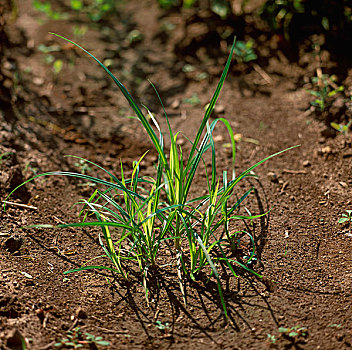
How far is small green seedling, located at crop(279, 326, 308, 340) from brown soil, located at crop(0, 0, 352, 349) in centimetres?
3

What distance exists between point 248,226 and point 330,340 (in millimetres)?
649

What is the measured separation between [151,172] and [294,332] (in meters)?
1.23

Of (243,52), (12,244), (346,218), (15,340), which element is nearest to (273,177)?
(346,218)

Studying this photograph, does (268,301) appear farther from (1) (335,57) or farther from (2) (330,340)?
(1) (335,57)

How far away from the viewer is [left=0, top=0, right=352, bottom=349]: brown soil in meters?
1.65

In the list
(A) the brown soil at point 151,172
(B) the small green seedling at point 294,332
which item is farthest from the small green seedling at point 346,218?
(B) the small green seedling at point 294,332

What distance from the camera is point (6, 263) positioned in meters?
1.81

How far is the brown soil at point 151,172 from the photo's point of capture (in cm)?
165

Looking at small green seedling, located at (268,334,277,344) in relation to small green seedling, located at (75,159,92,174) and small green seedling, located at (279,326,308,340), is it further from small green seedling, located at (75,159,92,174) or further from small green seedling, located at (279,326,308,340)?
small green seedling, located at (75,159,92,174)

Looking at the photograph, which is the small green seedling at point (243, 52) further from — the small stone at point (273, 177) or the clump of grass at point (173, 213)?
the clump of grass at point (173, 213)

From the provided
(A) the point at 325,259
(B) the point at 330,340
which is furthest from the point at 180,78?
(B) the point at 330,340

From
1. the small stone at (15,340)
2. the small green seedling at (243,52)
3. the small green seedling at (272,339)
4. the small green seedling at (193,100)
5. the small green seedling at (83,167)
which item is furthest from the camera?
the small green seedling at (243,52)

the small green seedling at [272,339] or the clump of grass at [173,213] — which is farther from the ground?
the clump of grass at [173,213]

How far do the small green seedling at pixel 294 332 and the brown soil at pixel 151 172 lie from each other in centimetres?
3
